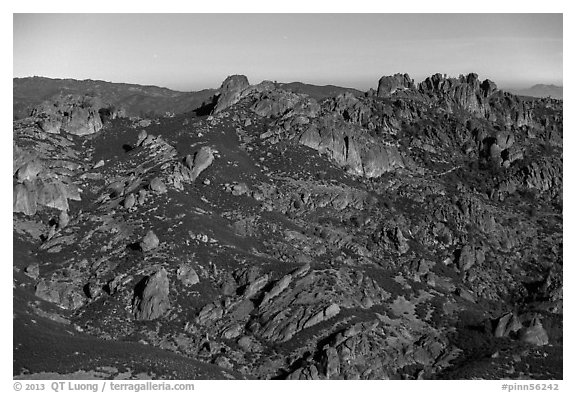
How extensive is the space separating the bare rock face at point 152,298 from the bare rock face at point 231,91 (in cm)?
8054

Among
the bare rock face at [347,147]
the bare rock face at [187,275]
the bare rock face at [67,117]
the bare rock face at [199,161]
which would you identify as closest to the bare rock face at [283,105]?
the bare rock face at [347,147]

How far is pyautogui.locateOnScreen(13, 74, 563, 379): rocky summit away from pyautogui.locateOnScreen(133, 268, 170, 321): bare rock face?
1.08ft

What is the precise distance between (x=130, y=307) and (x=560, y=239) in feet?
311

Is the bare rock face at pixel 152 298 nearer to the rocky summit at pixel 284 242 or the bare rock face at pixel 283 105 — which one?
the rocky summit at pixel 284 242

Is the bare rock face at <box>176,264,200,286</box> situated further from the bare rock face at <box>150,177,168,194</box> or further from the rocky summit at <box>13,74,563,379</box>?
the bare rock face at <box>150,177,168,194</box>

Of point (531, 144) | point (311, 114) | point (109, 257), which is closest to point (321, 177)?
point (311, 114)

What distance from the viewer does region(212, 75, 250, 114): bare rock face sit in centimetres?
19088

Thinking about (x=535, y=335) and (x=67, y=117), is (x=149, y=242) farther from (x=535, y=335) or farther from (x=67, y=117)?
(x=67, y=117)

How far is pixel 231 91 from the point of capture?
19238 centimetres

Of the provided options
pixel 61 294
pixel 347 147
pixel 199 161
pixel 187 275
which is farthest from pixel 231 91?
pixel 61 294

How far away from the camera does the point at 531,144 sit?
192m

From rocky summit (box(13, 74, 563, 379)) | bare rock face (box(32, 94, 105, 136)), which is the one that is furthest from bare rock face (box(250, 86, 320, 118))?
bare rock face (box(32, 94, 105, 136))

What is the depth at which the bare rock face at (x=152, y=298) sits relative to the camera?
→ 112938 millimetres

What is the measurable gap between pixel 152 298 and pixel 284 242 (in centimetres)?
3102
